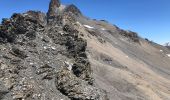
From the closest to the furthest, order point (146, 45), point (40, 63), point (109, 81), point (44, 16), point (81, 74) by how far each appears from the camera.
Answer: point (40, 63)
point (81, 74)
point (109, 81)
point (44, 16)
point (146, 45)

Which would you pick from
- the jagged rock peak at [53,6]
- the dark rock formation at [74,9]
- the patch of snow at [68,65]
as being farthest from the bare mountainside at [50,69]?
the dark rock formation at [74,9]

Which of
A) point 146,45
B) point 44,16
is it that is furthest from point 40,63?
point 146,45

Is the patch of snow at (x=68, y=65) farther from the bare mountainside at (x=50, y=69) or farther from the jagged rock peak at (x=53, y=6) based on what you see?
the jagged rock peak at (x=53, y=6)

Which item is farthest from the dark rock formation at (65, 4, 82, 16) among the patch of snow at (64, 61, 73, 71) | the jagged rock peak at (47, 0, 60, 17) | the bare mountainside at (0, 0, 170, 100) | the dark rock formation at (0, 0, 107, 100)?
the patch of snow at (64, 61, 73, 71)

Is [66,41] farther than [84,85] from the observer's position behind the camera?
Yes

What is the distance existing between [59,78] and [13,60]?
698 cm

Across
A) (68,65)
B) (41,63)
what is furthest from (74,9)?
(41,63)

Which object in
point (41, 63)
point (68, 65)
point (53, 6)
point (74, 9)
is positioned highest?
point (74, 9)

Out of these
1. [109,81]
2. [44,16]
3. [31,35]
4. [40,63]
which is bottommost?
[109,81]

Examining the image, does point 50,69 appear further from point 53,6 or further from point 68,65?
point 53,6

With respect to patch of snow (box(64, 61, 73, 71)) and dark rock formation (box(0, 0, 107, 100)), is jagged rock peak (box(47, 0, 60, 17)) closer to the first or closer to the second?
dark rock formation (box(0, 0, 107, 100))

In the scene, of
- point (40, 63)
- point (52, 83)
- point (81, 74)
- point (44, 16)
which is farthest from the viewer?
point (44, 16)

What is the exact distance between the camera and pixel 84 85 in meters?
50.7

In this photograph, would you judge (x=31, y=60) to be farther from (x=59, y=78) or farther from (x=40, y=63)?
(x=59, y=78)
